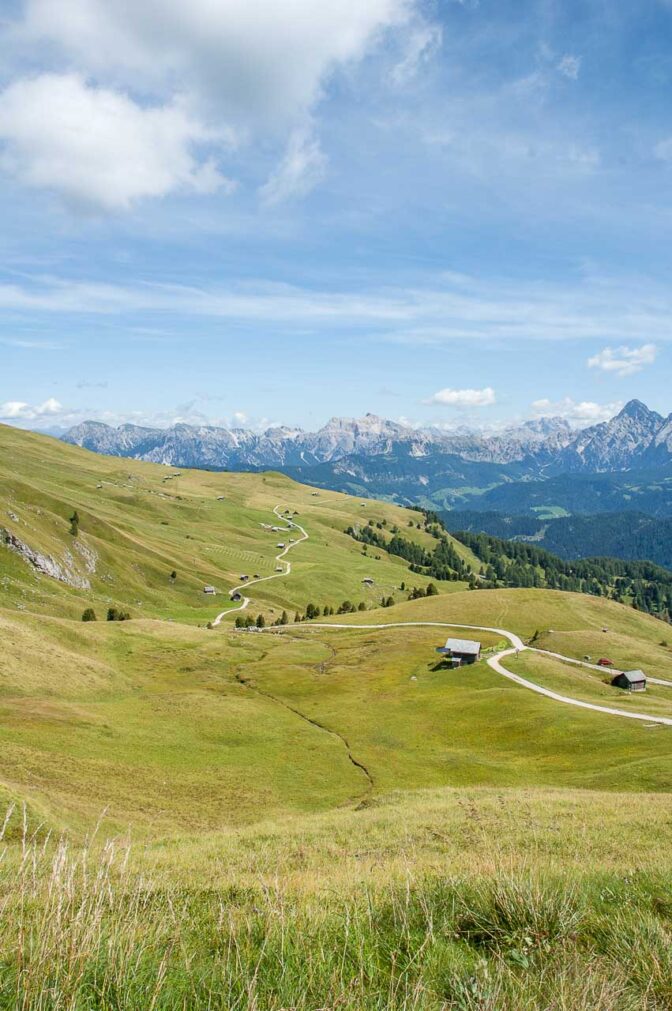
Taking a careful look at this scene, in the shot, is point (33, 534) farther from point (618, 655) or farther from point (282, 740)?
point (618, 655)

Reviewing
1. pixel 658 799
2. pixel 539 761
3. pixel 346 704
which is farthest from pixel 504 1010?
pixel 346 704

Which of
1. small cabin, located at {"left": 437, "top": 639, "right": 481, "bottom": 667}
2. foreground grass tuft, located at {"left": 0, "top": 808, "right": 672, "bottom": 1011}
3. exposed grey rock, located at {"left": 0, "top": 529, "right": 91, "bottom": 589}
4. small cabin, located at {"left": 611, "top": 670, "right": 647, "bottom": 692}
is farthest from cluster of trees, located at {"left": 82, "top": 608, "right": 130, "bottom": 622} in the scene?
foreground grass tuft, located at {"left": 0, "top": 808, "right": 672, "bottom": 1011}

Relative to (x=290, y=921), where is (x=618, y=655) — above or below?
below

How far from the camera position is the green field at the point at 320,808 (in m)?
5.37

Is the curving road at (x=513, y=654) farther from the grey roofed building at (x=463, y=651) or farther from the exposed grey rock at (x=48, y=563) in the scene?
the exposed grey rock at (x=48, y=563)

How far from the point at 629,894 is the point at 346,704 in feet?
244

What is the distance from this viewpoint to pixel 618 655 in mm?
102188

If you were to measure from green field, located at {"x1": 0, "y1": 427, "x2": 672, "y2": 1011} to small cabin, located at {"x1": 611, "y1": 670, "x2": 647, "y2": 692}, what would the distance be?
5658mm

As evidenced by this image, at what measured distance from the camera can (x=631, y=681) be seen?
274 feet

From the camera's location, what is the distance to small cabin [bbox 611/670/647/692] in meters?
83.1

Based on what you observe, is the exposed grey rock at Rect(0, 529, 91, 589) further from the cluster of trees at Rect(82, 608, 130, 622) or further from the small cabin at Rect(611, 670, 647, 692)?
the small cabin at Rect(611, 670, 647, 692)

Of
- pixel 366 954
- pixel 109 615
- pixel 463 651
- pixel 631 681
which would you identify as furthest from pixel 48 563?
pixel 366 954

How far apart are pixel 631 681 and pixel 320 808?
192 feet

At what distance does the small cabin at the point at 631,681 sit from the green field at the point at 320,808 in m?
5.66
